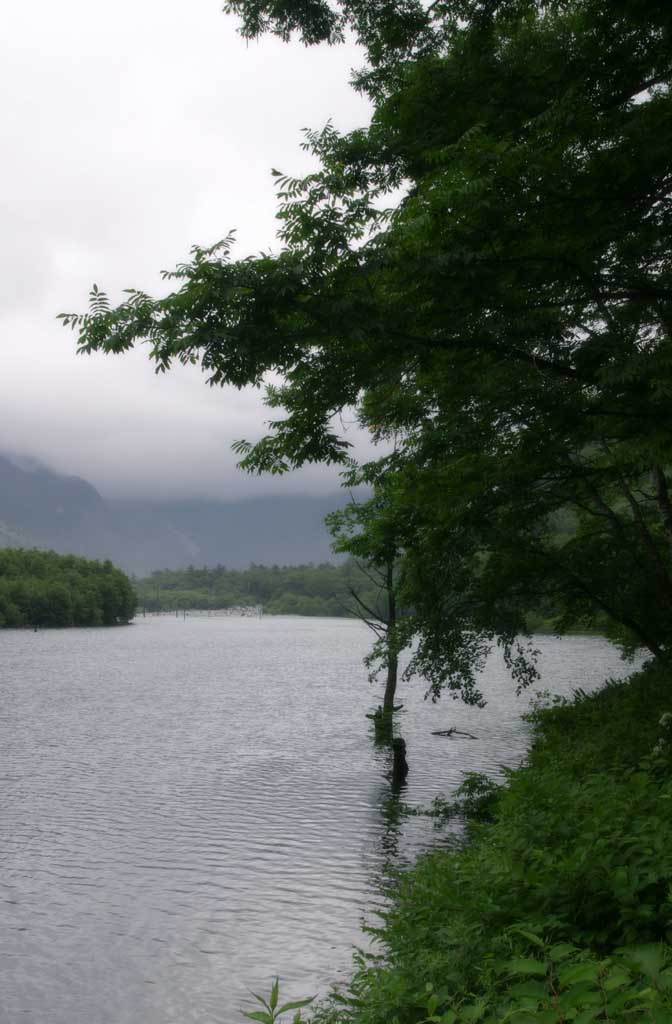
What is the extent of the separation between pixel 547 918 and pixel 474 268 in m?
6.07

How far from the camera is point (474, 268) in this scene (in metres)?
7.91

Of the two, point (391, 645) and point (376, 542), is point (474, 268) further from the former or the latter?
point (391, 645)

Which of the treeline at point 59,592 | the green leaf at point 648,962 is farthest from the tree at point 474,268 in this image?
the treeline at point 59,592

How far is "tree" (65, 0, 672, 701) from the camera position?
777 centimetres

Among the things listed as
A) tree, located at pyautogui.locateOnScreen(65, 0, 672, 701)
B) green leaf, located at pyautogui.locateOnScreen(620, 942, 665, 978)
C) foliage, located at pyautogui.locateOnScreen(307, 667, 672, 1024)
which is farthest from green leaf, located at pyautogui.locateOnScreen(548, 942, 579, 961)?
tree, located at pyautogui.locateOnScreen(65, 0, 672, 701)

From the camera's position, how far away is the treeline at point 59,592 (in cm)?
15662

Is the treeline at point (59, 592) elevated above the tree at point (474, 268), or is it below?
below

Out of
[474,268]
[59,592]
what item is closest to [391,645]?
[474,268]

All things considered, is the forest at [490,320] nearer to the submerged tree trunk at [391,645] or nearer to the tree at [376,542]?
the tree at [376,542]

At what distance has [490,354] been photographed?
31.3ft

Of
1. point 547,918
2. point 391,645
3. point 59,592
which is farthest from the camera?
point 59,592

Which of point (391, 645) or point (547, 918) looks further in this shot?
point (391, 645)

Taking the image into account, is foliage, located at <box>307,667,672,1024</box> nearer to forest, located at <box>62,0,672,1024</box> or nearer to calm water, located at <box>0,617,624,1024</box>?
forest, located at <box>62,0,672,1024</box>

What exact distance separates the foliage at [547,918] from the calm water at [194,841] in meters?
3.46
